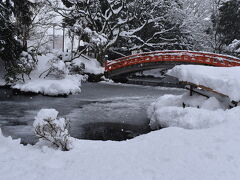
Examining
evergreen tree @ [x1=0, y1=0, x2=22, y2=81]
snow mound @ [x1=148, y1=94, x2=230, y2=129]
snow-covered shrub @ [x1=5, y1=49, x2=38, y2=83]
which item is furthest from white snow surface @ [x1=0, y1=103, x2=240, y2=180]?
evergreen tree @ [x1=0, y1=0, x2=22, y2=81]

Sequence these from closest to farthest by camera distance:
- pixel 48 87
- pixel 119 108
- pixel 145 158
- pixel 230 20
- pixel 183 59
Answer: pixel 145 158, pixel 119 108, pixel 48 87, pixel 183 59, pixel 230 20

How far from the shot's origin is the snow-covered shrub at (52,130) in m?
5.80

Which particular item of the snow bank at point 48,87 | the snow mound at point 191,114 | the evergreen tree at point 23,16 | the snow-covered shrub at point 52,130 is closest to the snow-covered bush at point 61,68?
the snow bank at point 48,87

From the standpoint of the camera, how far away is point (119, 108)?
1527 cm

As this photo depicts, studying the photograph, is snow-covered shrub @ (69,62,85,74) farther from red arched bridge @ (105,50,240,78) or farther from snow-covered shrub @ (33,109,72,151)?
snow-covered shrub @ (33,109,72,151)

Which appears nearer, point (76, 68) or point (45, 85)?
point (45, 85)

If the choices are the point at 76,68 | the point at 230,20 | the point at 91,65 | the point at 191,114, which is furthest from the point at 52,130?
the point at 230,20

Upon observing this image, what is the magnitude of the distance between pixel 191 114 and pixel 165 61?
17.7 meters

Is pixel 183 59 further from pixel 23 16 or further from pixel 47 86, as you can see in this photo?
pixel 23 16

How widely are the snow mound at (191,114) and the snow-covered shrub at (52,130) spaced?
3.86 meters

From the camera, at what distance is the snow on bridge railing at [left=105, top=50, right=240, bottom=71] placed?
21.2 m

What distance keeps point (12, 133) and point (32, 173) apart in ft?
19.4

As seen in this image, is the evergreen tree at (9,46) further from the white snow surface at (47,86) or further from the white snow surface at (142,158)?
the white snow surface at (142,158)

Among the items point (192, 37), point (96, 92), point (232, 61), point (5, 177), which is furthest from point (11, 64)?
point (192, 37)
